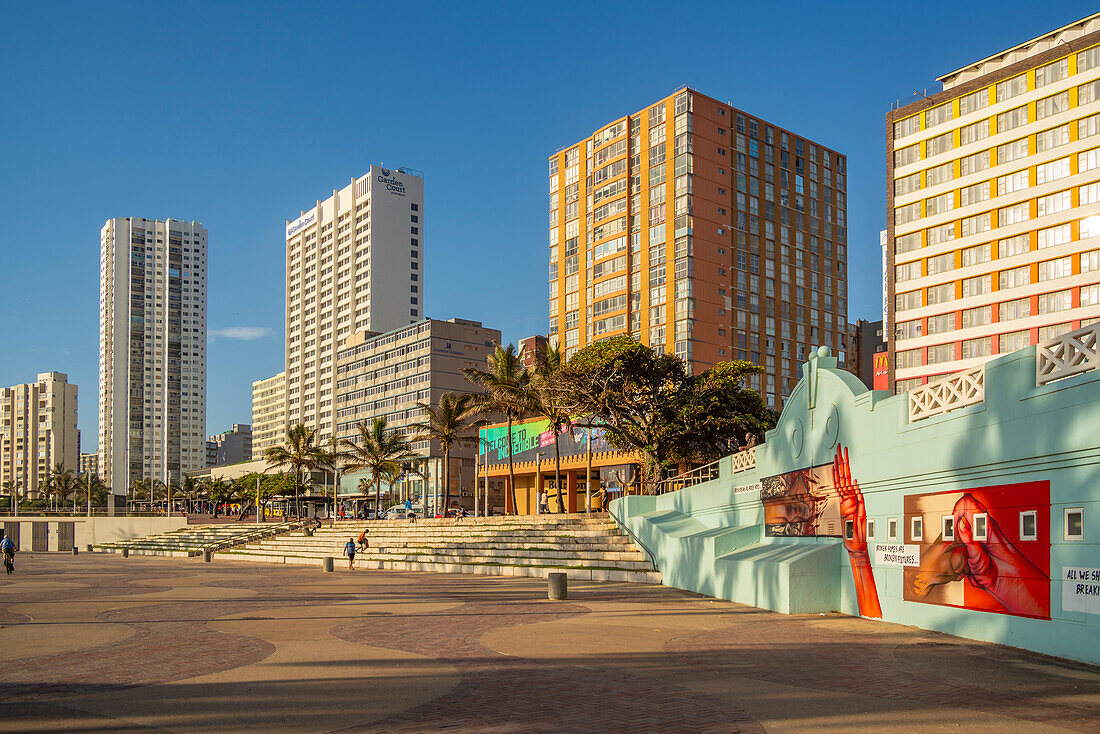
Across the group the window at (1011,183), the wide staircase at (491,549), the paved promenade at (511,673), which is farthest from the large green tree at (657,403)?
the window at (1011,183)

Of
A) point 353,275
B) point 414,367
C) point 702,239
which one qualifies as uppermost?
point 353,275

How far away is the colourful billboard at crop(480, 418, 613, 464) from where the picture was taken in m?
66.3

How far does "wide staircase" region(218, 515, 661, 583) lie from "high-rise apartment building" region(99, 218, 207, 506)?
6148 inches

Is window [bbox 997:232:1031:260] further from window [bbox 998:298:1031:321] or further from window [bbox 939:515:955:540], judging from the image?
window [bbox 939:515:955:540]

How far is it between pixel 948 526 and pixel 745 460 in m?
10.5

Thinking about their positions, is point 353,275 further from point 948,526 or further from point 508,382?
point 948,526

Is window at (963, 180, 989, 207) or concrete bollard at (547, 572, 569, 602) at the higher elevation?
window at (963, 180, 989, 207)

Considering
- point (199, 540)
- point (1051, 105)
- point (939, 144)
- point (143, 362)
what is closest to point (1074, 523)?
point (1051, 105)

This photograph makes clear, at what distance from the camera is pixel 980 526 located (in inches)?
590

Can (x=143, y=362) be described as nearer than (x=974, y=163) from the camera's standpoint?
No

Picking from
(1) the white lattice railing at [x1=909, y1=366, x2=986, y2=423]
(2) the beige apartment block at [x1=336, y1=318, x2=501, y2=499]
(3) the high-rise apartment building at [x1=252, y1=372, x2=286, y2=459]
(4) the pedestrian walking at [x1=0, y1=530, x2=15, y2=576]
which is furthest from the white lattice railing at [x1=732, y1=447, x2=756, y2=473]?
(3) the high-rise apartment building at [x1=252, y1=372, x2=286, y2=459]

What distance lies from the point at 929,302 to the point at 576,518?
3850 centimetres

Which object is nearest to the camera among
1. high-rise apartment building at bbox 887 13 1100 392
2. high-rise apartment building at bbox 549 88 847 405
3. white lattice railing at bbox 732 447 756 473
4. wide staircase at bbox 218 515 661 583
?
white lattice railing at bbox 732 447 756 473

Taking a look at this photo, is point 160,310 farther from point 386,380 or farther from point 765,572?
point 765,572
